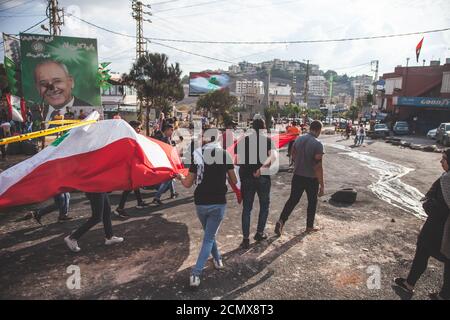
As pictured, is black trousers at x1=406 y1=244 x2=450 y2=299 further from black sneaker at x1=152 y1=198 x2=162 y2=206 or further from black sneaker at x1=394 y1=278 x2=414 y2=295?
black sneaker at x1=152 y1=198 x2=162 y2=206

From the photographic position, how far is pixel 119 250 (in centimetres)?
489

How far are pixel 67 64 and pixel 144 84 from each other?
5.43m

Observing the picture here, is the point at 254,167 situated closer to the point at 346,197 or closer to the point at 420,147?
the point at 346,197

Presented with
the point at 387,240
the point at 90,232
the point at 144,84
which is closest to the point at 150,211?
the point at 90,232

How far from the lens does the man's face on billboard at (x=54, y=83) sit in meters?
21.6

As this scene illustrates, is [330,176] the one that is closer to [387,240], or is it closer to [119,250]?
[387,240]

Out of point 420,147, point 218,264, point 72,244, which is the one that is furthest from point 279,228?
point 420,147

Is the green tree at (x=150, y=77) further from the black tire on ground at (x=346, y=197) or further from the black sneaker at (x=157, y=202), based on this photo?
the black tire on ground at (x=346, y=197)

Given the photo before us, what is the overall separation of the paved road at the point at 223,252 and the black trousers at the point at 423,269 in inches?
9.2

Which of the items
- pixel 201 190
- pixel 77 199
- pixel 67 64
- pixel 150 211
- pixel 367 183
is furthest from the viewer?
pixel 67 64

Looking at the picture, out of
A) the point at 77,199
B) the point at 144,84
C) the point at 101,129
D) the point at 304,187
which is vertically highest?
the point at 144,84

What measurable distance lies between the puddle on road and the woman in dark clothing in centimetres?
336

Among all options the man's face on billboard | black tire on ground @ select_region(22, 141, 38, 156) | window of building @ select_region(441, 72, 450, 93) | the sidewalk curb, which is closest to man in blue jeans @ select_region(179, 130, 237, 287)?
black tire on ground @ select_region(22, 141, 38, 156)

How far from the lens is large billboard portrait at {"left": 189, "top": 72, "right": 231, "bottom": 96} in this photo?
6191cm
